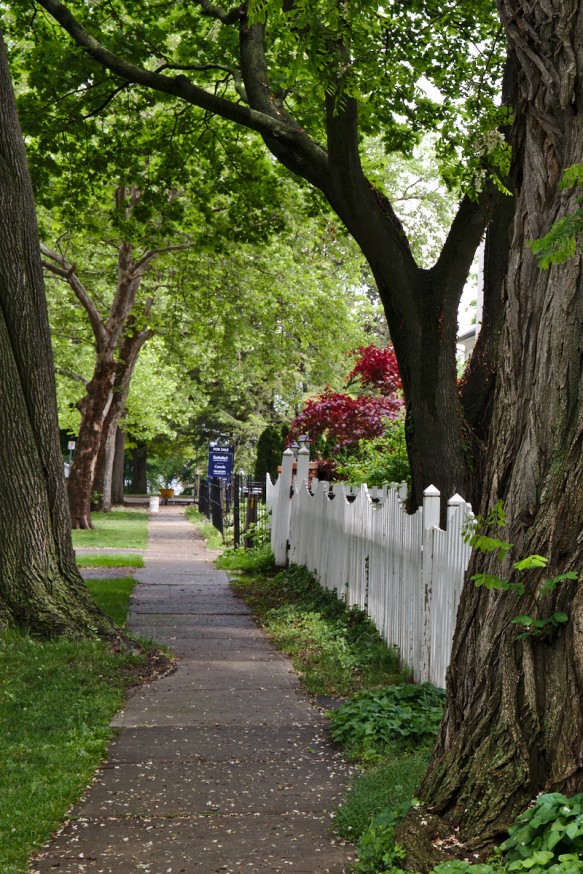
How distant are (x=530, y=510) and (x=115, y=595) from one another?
9.77 metres

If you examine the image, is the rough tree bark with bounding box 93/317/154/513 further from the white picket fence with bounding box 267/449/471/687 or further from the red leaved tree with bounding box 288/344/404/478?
the white picket fence with bounding box 267/449/471/687

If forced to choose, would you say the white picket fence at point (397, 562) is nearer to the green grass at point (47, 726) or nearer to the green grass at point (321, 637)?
the green grass at point (321, 637)

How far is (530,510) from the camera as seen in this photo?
4383 millimetres

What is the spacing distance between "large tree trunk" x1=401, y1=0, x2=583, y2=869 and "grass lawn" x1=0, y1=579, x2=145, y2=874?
1868mm

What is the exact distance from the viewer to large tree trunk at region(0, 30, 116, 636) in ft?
29.9

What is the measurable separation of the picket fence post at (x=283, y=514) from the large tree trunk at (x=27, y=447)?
22.9ft

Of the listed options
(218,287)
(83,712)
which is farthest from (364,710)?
(218,287)

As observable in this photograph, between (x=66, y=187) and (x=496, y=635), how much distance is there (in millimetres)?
13853

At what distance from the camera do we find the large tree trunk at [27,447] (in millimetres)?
9109

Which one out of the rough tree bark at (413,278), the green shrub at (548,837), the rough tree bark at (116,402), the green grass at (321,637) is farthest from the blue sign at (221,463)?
the green shrub at (548,837)

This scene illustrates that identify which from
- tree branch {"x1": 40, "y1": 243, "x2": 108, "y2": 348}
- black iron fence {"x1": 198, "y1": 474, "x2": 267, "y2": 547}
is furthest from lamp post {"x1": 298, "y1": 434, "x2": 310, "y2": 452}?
tree branch {"x1": 40, "y1": 243, "x2": 108, "y2": 348}

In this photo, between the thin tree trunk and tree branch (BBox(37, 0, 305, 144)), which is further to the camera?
the thin tree trunk

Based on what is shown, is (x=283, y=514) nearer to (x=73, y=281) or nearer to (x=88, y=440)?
(x=73, y=281)

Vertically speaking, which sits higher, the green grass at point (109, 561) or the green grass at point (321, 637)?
the green grass at point (109, 561)
